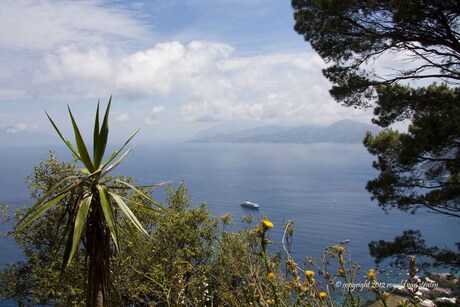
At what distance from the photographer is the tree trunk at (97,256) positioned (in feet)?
13.7

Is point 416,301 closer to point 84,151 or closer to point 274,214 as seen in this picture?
point 84,151

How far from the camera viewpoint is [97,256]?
166 inches

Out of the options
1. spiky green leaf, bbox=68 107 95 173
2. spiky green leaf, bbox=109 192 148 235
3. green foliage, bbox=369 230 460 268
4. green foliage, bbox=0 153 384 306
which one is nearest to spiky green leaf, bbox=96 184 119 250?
spiky green leaf, bbox=109 192 148 235

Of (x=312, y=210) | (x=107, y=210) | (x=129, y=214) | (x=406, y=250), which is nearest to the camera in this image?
(x=107, y=210)

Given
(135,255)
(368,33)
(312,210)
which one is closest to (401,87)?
(368,33)

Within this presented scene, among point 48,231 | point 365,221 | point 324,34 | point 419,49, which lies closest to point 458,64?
point 419,49

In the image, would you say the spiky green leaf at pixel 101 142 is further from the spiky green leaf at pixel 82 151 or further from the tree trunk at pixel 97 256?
the tree trunk at pixel 97 256

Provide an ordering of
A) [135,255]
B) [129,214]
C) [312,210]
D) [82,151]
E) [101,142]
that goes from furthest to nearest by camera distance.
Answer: [312,210]
[135,255]
[101,142]
[82,151]
[129,214]

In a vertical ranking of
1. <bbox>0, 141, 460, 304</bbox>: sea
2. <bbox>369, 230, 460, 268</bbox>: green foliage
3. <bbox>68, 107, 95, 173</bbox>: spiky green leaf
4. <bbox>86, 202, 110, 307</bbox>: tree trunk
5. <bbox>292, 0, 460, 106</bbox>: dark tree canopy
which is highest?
<bbox>292, 0, 460, 106</bbox>: dark tree canopy

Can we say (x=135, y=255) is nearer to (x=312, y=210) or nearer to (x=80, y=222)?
(x=80, y=222)

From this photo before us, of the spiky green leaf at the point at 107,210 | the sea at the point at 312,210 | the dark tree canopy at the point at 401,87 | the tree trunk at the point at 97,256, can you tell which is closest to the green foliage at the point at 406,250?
the dark tree canopy at the point at 401,87

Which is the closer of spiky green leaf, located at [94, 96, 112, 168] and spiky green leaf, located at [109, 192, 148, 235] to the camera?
spiky green leaf, located at [109, 192, 148, 235]

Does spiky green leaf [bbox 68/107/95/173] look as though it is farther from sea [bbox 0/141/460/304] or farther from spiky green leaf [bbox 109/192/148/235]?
sea [bbox 0/141/460/304]

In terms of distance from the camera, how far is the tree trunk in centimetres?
417
